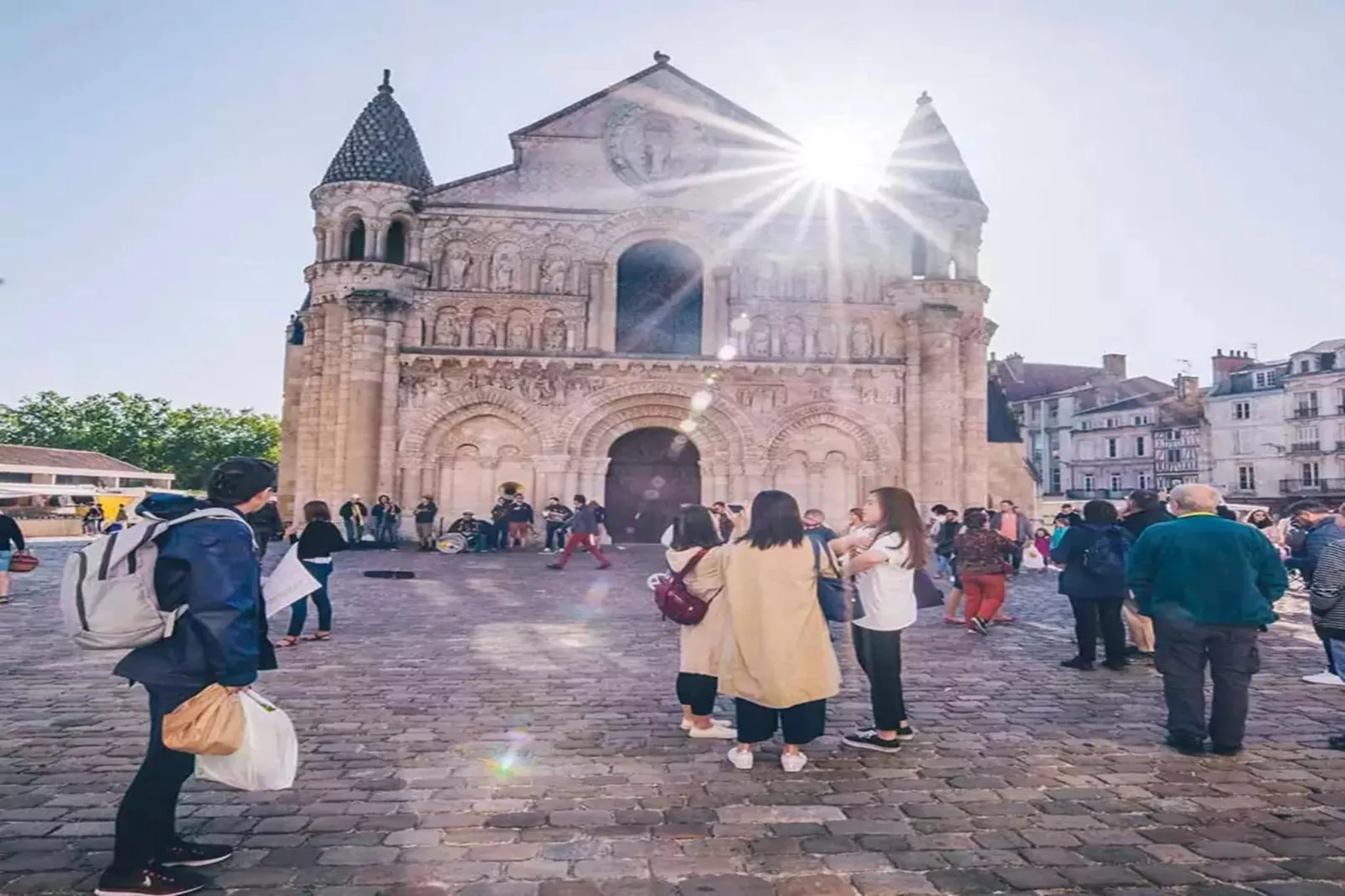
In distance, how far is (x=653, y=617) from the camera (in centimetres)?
1035

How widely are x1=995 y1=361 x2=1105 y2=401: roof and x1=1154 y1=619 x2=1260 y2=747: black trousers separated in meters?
61.9

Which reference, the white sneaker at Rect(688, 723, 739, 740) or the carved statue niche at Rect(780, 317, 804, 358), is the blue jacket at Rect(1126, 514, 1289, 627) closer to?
the white sneaker at Rect(688, 723, 739, 740)

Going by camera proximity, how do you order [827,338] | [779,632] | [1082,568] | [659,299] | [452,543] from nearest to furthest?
[779,632], [1082,568], [452,543], [827,338], [659,299]

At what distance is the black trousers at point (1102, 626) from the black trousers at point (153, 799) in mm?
7092

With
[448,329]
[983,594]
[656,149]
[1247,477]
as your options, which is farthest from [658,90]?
[1247,477]

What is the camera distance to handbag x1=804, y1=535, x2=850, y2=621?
4750mm

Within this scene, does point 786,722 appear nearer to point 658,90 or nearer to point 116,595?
point 116,595

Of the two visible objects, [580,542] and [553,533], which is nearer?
[580,542]

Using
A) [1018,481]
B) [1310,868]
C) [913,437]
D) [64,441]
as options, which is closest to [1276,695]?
[1310,868]

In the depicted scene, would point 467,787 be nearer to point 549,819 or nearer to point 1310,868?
point 549,819

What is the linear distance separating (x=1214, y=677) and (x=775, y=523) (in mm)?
3072

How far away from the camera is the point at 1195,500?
541cm

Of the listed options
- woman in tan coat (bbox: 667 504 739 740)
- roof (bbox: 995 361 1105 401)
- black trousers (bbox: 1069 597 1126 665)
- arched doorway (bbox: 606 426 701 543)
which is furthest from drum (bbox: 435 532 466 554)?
roof (bbox: 995 361 1105 401)

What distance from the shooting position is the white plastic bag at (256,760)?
3266 millimetres
